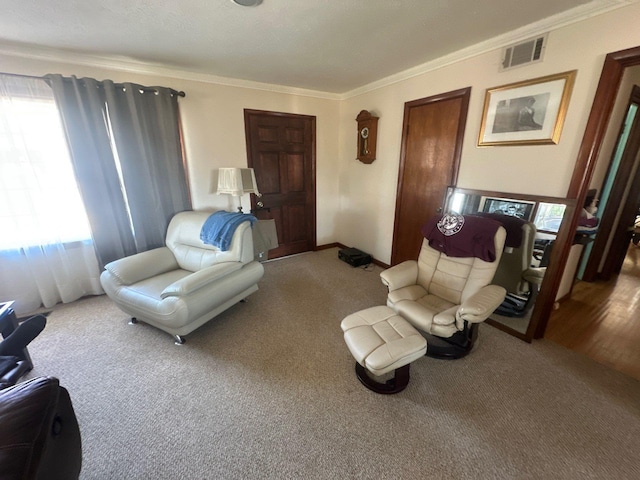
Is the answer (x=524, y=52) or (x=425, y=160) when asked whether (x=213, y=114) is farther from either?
(x=524, y=52)

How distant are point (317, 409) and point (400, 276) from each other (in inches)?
44.7

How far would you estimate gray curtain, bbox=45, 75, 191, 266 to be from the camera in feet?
7.47

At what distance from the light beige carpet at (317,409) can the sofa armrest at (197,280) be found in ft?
1.60

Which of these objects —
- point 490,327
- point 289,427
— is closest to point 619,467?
point 490,327

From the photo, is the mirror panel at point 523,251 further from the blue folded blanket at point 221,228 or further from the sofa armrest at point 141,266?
the sofa armrest at point 141,266

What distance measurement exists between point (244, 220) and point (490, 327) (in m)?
2.40

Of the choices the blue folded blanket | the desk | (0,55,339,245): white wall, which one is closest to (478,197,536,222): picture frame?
the blue folded blanket

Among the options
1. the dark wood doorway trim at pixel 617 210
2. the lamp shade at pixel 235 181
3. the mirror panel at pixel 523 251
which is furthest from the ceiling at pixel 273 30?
the dark wood doorway trim at pixel 617 210

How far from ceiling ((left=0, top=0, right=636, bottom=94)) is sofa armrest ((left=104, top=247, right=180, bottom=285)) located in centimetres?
173

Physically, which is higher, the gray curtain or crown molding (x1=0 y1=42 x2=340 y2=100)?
crown molding (x1=0 y1=42 x2=340 y2=100)

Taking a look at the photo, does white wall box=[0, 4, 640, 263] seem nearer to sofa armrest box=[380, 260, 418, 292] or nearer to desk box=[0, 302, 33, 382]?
sofa armrest box=[380, 260, 418, 292]

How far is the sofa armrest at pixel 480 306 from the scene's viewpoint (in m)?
1.54

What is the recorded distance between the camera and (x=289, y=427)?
54.0 inches

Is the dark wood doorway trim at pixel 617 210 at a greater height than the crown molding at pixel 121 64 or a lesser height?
lesser
